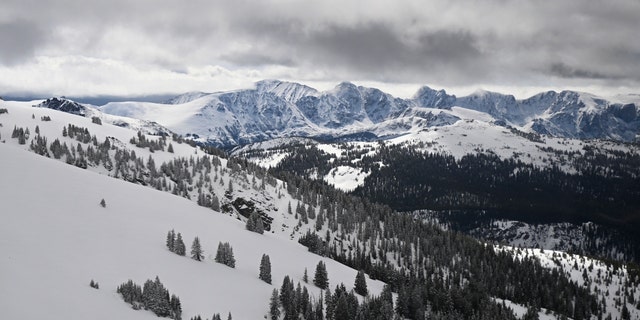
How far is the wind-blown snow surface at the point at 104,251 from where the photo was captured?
58562 mm

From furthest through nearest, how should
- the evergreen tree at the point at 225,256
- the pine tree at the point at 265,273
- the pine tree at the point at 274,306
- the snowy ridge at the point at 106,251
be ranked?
the pine tree at the point at 265,273
the evergreen tree at the point at 225,256
the pine tree at the point at 274,306
the snowy ridge at the point at 106,251

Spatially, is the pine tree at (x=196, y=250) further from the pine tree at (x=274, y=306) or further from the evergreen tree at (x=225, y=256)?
the pine tree at (x=274, y=306)

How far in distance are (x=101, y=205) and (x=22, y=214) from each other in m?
23.5

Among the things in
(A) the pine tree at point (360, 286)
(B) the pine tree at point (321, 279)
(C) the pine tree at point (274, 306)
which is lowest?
(A) the pine tree at point (360, 286)

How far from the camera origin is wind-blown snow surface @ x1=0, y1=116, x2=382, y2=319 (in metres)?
58.6

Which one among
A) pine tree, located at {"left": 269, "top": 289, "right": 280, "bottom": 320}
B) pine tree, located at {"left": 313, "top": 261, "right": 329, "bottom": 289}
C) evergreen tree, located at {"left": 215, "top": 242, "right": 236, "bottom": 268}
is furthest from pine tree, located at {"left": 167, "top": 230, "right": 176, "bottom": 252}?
pine tree, located at {"left": 313, "top": 261, "right": 329, "bottom": 289}

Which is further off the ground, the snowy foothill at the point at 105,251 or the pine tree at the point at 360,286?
the snowy foothill at the point at 105,251

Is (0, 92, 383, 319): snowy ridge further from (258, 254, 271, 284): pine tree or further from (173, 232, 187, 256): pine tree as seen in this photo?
(173, 232, 187, 256): pine tree

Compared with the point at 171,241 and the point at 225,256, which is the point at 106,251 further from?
the point at 225,256

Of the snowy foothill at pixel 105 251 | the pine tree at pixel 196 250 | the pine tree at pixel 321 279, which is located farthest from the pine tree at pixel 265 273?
the pine tree at pixel 321 279

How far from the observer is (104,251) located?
261 ft

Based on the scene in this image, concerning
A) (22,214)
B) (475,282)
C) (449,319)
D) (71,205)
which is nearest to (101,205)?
(71,205)

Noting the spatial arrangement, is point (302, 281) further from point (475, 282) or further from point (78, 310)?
point (475, 282)

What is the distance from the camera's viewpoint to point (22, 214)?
8050 cm
